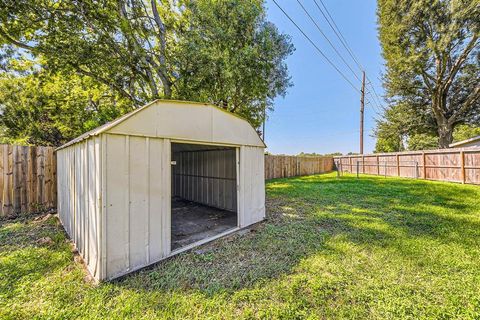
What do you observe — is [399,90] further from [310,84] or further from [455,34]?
[310,84]

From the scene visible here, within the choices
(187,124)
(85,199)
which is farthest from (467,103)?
(85,199)

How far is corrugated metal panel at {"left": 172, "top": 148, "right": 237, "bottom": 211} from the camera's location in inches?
237

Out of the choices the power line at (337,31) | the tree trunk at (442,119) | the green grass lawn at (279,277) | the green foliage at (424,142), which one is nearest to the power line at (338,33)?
the power line at (337,31)

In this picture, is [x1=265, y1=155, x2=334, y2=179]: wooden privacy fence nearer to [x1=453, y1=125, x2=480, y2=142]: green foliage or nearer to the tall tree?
the tall tree

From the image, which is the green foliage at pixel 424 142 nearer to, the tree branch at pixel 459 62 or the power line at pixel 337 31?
the tree branch at pixel 459 62

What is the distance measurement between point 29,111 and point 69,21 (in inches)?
194

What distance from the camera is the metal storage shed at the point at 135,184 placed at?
8.16ft

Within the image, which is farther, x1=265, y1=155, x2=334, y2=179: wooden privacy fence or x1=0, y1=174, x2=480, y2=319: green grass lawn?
x1=265, y1=155, x2=334, y2=179: wooden privacy fence

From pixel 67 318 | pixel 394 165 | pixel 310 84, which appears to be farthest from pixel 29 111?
pixel 394 165

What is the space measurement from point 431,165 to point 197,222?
11636 millimetres

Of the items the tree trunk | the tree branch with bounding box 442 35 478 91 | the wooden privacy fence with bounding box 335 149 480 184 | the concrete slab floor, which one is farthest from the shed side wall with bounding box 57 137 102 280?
the tree trunk

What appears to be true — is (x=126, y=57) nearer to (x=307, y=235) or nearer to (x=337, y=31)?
(x=307, y=235)

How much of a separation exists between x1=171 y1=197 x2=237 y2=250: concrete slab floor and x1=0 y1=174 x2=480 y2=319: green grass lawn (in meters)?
0.54

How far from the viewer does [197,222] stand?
4.91 metres
